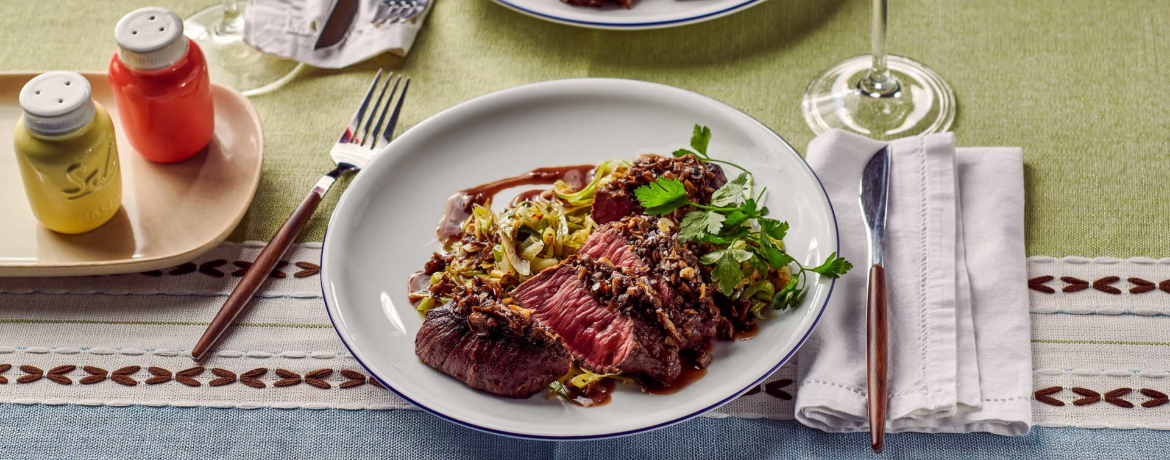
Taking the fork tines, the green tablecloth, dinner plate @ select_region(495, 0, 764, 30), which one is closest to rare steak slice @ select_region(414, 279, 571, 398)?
the green tablecloth

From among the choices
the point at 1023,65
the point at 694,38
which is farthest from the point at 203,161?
the point at 1023,65

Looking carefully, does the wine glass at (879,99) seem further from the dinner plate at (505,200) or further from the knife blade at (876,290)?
the dinner plate at (505,200)

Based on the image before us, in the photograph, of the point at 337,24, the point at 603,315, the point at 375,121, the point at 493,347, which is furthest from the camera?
the point at 337,24

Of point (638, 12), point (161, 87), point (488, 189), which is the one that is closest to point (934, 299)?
point (488, 189)

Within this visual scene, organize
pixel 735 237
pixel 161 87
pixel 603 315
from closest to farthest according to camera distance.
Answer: pixel 603 315 → pixel 735 237 → pixel 161 87

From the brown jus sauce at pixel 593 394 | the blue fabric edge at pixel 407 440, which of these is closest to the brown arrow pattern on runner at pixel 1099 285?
the blue fabric edge at pixel 407 440

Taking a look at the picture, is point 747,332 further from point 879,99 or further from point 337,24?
point 337,24
